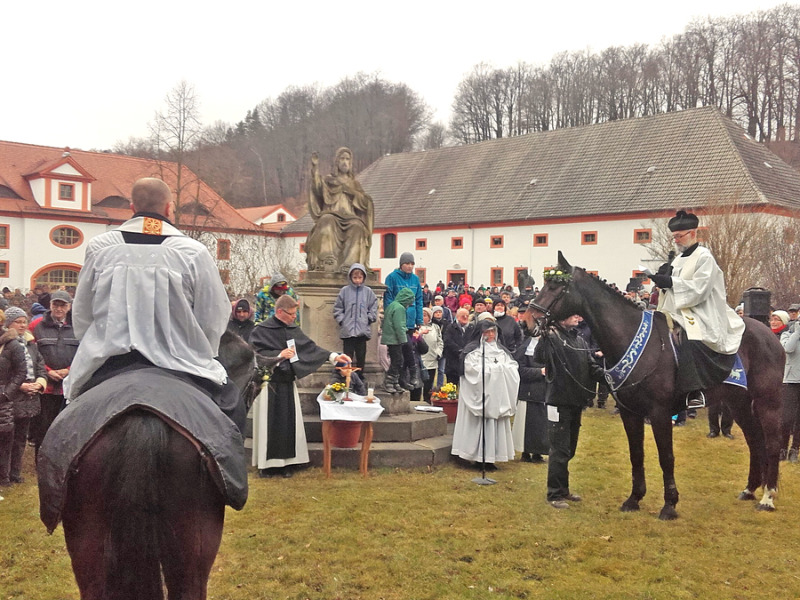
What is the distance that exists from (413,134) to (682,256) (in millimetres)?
73409

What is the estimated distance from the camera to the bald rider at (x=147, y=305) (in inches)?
134

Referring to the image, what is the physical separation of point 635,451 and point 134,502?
5677 mm

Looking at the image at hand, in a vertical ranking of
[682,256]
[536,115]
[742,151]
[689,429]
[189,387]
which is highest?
[536,115]

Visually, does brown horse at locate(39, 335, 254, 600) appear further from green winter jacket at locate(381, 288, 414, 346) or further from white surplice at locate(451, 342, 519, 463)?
green winter jacket at locate(381, 288, 414, 346)

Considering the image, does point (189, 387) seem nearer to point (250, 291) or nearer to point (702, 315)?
point (702, 315)

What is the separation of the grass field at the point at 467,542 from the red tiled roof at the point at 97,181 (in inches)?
1250

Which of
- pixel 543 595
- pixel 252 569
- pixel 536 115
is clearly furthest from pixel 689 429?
pixel 536 115

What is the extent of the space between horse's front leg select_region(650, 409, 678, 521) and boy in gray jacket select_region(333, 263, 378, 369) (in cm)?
397

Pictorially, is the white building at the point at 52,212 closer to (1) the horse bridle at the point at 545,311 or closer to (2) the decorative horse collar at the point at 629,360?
(1) the horse bridle at the point at 545,311

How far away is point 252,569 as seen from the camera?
587cm

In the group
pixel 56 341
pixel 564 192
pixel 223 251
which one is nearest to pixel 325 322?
pixel 56 341

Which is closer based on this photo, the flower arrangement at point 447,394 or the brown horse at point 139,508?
the brown horse at point 139,508

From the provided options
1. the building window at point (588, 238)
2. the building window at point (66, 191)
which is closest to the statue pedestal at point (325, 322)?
the building window at point (588, 238)

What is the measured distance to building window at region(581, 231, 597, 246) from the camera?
38.8 metres
